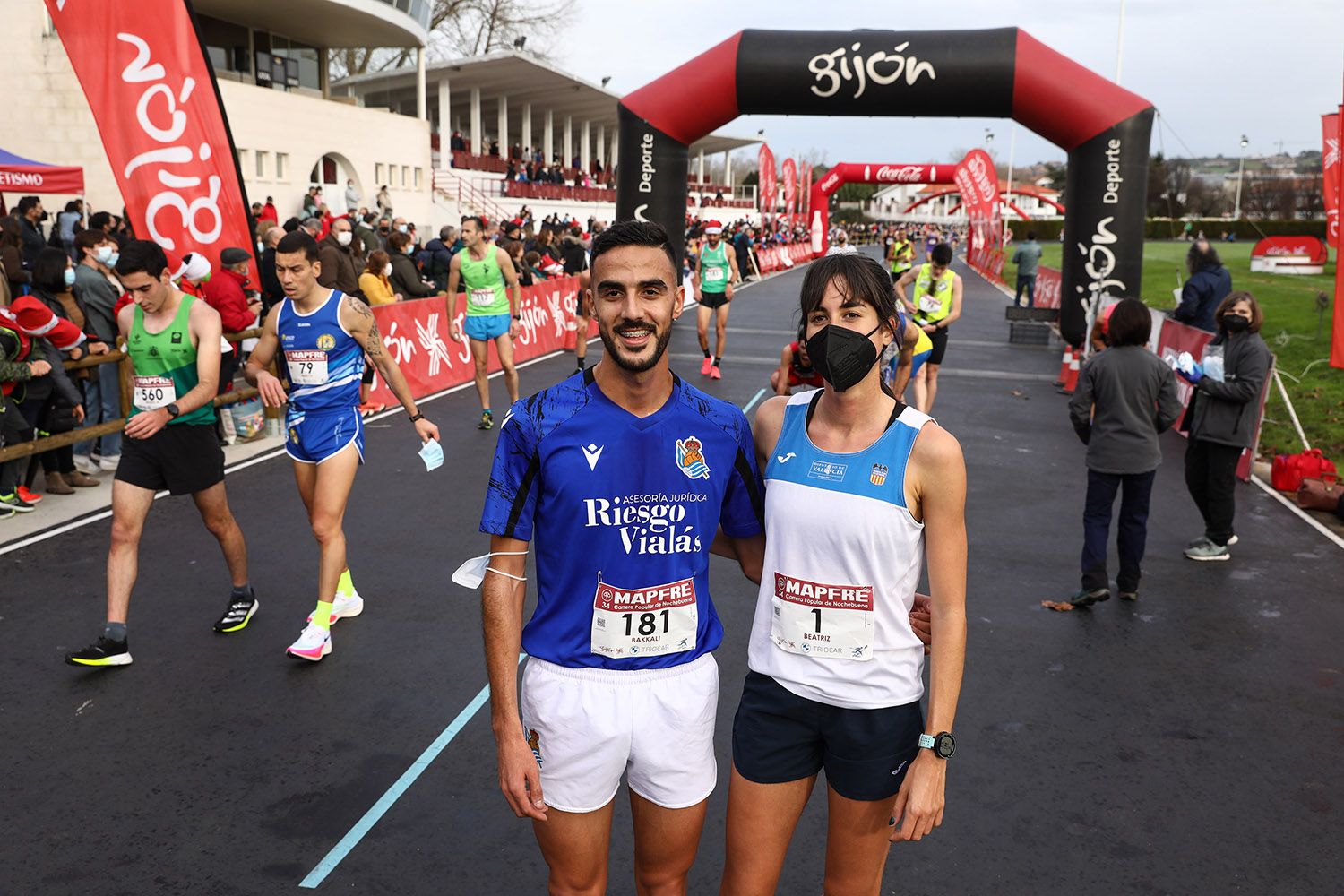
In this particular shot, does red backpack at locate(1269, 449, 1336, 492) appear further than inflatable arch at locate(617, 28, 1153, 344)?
No

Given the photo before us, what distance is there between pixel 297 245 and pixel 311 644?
2050 mm

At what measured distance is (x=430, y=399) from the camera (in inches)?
517

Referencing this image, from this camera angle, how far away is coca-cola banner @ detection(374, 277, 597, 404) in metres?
12.6

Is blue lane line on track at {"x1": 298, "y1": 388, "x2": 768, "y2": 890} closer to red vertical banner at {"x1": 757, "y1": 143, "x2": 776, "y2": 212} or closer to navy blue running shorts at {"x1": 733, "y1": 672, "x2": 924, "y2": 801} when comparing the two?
navy blue running shorts at {"x1": 733, "y1": 672, "x2": 924, "y2": 801}

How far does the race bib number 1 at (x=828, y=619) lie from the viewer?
2.62m

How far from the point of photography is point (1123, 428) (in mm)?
6238

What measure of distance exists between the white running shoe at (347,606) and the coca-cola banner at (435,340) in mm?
6041

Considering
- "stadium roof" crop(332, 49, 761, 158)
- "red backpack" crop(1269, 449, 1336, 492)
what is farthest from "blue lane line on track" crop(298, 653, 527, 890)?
"stadium roof" crop(332, 49, 761, 158)

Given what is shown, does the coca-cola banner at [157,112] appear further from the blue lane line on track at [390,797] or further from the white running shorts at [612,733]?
the white running shorts at [612,733]

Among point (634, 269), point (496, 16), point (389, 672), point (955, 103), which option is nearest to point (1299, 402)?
point (955, 103)

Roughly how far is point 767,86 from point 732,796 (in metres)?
12.2

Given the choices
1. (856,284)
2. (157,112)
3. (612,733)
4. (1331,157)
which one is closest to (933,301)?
(1331,157)

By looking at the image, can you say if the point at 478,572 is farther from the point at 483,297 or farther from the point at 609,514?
the point at 483,297

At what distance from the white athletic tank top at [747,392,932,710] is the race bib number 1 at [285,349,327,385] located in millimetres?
3545
